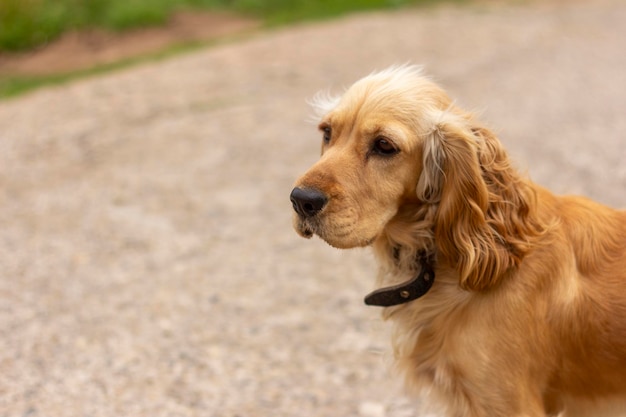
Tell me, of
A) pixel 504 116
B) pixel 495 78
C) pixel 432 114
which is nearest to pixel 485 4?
pixel 495 78

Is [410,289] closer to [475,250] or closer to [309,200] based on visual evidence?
[475,250]

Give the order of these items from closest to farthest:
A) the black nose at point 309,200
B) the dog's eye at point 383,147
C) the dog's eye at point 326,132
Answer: the black nose at point 309,200 → the dog's eye at point 383,147 → the dog's eye at point 326,132

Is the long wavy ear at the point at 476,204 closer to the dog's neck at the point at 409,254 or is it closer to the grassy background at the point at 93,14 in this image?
the dog's neck at the point at 409,254

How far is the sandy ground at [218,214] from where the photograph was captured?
440 centimetres

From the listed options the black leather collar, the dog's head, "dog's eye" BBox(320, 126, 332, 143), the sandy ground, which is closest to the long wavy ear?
the dog's head

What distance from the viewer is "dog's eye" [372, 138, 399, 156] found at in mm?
2848

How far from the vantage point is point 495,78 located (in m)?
10.9

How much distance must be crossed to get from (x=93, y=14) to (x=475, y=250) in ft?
50.1

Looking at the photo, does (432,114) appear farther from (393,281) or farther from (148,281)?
(148,281)

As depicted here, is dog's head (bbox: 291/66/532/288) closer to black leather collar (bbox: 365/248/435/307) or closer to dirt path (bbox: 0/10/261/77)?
black leather collar (bbox: 365/248/435/307)

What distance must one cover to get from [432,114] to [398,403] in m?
1.94

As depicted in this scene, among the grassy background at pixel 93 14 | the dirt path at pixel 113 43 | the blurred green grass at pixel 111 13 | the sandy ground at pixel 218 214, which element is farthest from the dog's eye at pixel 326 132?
the grassy background at pixel 93 14

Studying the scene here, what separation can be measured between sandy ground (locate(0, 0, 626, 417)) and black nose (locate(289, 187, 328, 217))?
3.98ft

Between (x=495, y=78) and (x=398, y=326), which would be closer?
(x=398, y=326)
